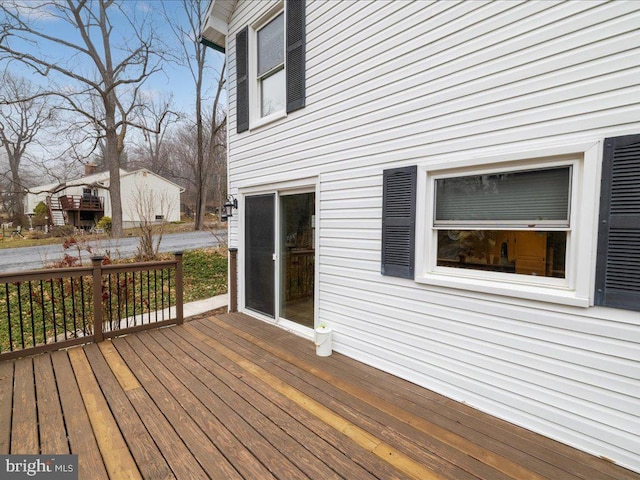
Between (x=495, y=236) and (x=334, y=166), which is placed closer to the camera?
(x=495, y=236)

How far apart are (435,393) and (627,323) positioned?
55.3 inches

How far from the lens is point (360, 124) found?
3.02 metres

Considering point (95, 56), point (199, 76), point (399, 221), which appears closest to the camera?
point (399, 221)

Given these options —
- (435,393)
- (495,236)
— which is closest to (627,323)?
(495,236)

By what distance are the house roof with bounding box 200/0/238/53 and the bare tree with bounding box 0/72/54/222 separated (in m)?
11.0

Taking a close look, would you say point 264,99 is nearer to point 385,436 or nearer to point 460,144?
point 460,144

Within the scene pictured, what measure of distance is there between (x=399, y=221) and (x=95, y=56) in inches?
630

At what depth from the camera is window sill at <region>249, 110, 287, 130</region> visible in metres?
3.89

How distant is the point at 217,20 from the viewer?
15.7ft

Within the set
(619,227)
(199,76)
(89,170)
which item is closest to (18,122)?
(89,170)

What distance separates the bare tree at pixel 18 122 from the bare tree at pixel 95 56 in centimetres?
116

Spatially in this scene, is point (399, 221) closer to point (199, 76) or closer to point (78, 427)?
point (78, 427)

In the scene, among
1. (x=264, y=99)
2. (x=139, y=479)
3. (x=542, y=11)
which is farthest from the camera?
(x=264, y=99)

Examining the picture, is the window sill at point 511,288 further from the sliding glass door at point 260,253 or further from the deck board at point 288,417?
the sliding glass door at point 260,253
